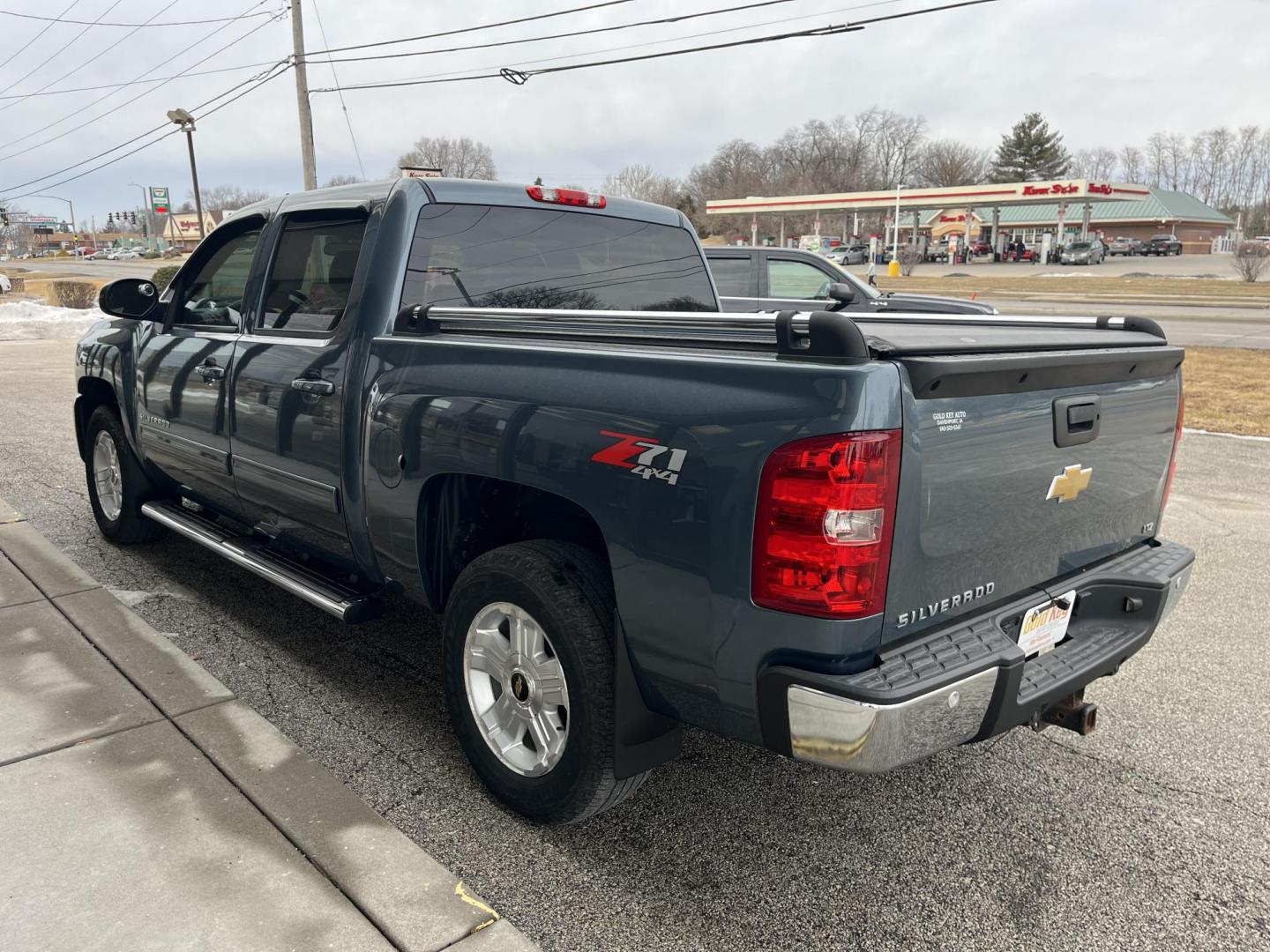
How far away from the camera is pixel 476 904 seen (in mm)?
2586

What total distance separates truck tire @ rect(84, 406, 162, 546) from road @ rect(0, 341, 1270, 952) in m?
1.09

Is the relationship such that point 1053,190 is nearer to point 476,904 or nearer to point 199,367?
point 199,367

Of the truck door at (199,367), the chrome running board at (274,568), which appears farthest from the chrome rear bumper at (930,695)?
the truck door at (199,367)

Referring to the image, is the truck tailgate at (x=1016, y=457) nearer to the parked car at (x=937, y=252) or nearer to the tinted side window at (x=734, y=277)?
the tinted side window at (x=734, y=277)

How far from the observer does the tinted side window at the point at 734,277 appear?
361 inches

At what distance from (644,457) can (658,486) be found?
9 centimetres

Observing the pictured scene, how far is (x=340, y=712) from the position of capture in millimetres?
3756

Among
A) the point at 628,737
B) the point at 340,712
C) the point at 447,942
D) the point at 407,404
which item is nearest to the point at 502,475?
the point at 407,404

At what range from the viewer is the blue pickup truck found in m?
2.22

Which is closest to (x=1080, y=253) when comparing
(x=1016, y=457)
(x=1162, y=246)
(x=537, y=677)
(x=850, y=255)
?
(x=850, y=255)

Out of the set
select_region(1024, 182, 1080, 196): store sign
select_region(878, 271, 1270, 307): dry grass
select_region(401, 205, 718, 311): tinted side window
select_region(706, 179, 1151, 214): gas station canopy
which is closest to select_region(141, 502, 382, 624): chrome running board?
select_region(401, 205, 718, 311): tinted side window

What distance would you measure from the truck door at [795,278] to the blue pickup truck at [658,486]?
5153mm

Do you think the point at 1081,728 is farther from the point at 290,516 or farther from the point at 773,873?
the point at 290,516

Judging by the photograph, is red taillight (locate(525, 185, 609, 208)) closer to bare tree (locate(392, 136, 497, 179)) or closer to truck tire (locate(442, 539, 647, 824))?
truck tire (locate(442, 539, 647, 824))
